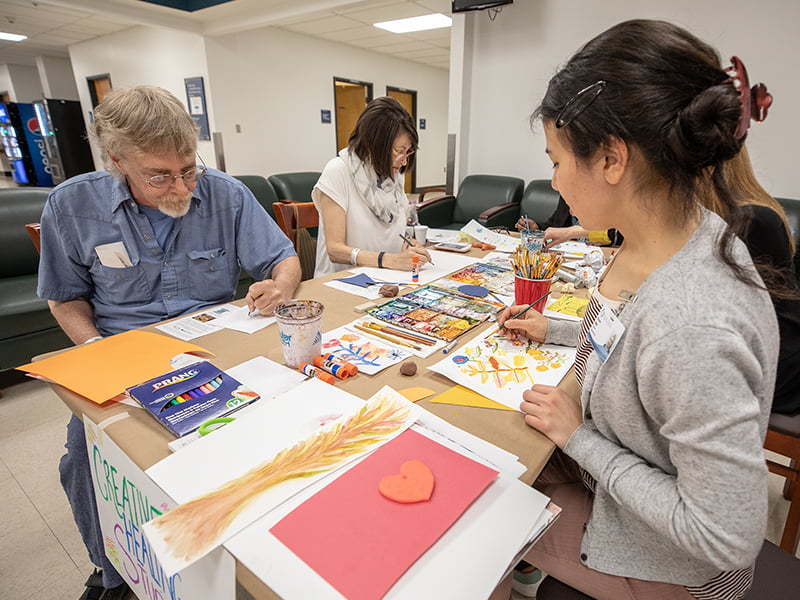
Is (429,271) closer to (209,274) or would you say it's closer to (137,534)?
(209,274)

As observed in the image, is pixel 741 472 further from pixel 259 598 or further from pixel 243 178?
pixel 243 178

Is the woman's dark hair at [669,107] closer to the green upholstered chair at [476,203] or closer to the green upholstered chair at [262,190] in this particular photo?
the green upholstered chair at [476,203]

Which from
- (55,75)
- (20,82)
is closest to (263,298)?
(55,75)

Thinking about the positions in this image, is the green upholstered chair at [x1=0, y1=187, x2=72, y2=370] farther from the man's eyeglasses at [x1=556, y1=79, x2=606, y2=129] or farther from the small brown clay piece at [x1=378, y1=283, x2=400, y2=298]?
the man's eyeglasses at [x1=556, y1=79, x2=606, y2=129]

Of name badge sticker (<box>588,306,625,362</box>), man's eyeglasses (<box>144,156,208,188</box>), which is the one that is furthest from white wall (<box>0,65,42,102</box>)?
name badge sticker (<box>588,306,625,362</box>)

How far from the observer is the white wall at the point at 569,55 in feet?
10.3

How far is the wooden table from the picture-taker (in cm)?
68

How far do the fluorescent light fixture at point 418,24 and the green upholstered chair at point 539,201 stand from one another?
247 centimetres

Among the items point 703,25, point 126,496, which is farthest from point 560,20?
point 126,496

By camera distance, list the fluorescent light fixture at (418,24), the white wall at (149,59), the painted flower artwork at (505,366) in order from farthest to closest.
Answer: the white wall at (149,59)
the fluorescent light fixture at (418,24)
the painted flower artwork at (505,366)

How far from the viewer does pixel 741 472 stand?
1.59 ft

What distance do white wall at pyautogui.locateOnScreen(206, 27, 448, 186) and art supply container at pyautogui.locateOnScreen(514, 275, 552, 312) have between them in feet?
17.6

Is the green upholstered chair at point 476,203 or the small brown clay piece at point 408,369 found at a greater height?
the small brown clay piece at point 408,369

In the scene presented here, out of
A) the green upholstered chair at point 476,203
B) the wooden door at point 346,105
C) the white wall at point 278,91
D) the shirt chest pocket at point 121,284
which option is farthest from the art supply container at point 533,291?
the wooden door at point 346,105
